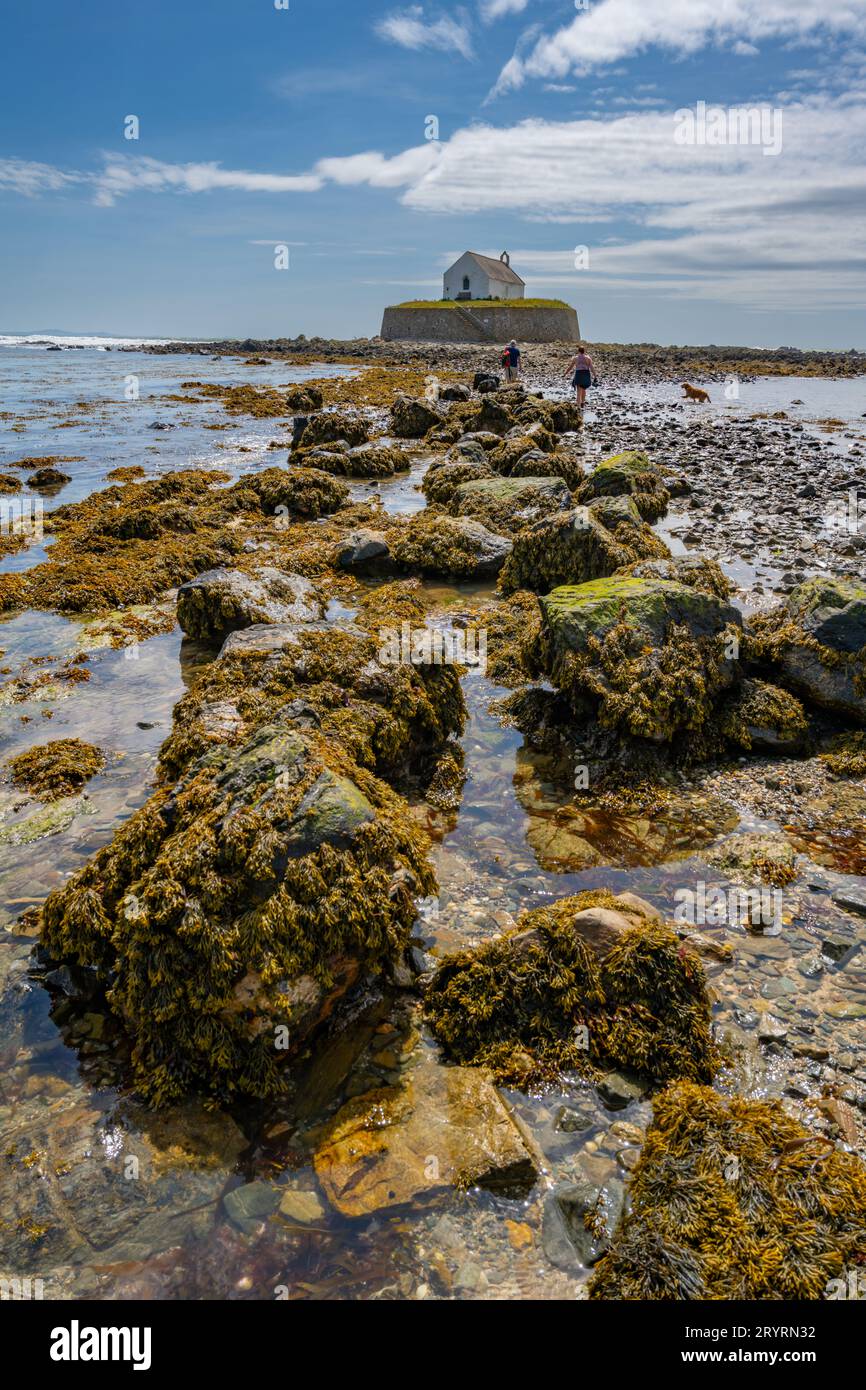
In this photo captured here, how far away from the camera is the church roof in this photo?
99.1 metres

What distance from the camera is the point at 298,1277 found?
10.8 ft

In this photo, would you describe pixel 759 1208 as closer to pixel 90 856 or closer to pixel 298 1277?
pixel 298 1277

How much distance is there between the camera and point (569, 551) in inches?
468

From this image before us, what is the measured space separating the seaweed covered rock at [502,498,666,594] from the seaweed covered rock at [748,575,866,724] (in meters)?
3.57

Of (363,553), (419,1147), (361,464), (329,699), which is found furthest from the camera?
(361,464)

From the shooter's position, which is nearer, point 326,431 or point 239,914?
point 239,914

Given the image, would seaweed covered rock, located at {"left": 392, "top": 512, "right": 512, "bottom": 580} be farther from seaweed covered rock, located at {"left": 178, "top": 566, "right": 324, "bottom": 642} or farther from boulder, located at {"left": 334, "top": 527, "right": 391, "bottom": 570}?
seaweed covered rock, located at {"left": 178, "top": 566, "right": 324, "bottom": 642}

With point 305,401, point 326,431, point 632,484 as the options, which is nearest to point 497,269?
point 305,401

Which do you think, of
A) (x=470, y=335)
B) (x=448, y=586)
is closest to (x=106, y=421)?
(x=448, y=586)

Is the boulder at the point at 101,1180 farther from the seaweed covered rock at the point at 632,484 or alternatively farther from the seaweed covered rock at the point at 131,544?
the seaweed covered rock at the point at 632,484

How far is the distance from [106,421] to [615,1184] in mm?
37786

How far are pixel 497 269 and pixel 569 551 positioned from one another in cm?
10563

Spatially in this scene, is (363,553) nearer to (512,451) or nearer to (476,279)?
(512,451)
